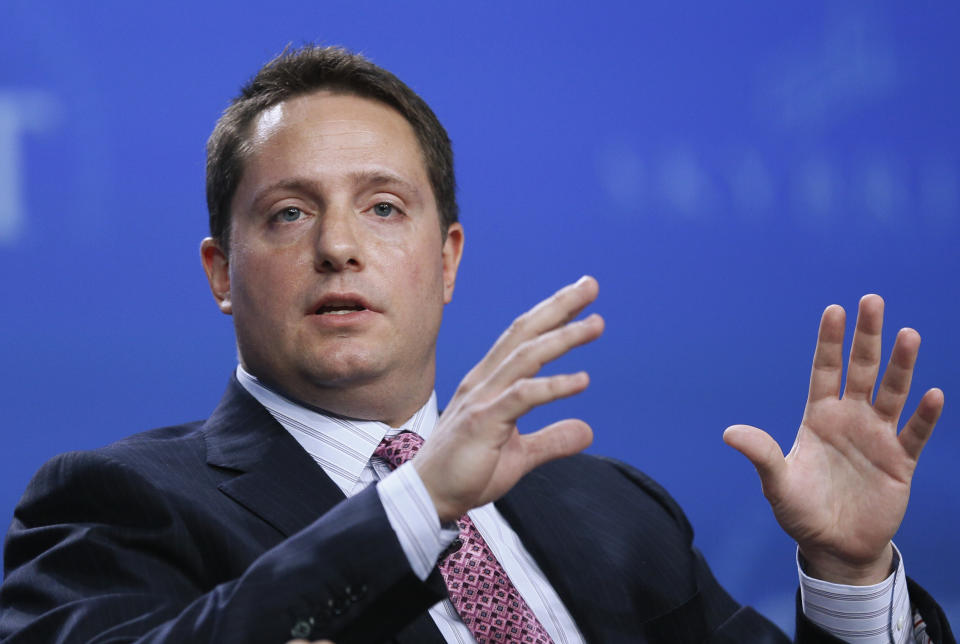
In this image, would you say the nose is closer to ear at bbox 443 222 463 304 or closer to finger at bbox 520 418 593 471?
ear at bbox 443 222 463 304

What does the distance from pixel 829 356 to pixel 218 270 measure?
1.12 metres

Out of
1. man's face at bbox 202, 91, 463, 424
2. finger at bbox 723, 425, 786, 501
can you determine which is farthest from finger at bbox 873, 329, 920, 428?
man's face at bbox 202, 91, 463, 424

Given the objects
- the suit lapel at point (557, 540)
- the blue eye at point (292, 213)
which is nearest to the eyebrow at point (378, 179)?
the blue eye at point (292, 213)

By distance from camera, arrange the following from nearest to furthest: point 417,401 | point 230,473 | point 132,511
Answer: point 132,511 < point 230,473 < point 417,401

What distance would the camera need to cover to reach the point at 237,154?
1978 millimetres

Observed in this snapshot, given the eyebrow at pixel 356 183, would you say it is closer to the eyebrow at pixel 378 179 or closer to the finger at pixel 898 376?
the eyebrow at pixel 378 179

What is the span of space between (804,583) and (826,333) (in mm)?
428

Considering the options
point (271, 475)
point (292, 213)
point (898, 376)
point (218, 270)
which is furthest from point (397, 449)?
point (898, 376)

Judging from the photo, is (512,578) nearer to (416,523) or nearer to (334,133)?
(416,523)

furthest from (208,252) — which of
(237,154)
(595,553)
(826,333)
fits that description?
(826,333)

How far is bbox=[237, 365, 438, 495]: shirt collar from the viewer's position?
5.87 feet

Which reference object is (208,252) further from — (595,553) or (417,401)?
(595,553)

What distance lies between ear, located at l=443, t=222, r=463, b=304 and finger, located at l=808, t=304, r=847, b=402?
75cm

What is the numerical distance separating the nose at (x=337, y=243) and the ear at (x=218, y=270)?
12.4 inches
